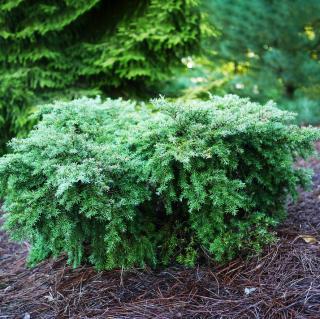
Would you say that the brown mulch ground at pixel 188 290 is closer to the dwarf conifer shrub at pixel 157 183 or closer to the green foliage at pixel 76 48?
the dwarf conifer shrub at pixel 157 183

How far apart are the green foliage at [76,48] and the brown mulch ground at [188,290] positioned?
2.35 meters

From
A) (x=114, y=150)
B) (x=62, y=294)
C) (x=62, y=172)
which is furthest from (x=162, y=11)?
(x=62, y=294)

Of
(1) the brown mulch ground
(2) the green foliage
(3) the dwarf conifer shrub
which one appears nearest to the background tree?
(2) the green foliage

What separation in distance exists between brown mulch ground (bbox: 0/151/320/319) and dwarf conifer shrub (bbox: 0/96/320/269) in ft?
0.32

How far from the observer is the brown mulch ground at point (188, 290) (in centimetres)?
201

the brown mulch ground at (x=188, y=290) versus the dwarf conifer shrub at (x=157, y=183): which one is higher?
the dwarf conifer shrub at (x=157, y=183)

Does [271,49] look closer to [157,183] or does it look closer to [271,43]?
[271,43]

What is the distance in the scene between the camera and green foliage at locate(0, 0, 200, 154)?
4.22 m

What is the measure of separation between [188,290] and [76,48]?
11.2ft

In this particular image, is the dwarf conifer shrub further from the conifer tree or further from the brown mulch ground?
the conifer tree

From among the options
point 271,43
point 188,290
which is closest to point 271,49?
point 271,43

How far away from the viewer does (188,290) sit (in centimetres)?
217

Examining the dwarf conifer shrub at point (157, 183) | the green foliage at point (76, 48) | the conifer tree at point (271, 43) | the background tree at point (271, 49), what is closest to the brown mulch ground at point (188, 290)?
the dwarf conifer shrub at point (157, 183)

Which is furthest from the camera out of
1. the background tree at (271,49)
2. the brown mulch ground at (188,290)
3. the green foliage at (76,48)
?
the background tree at (271,49)
